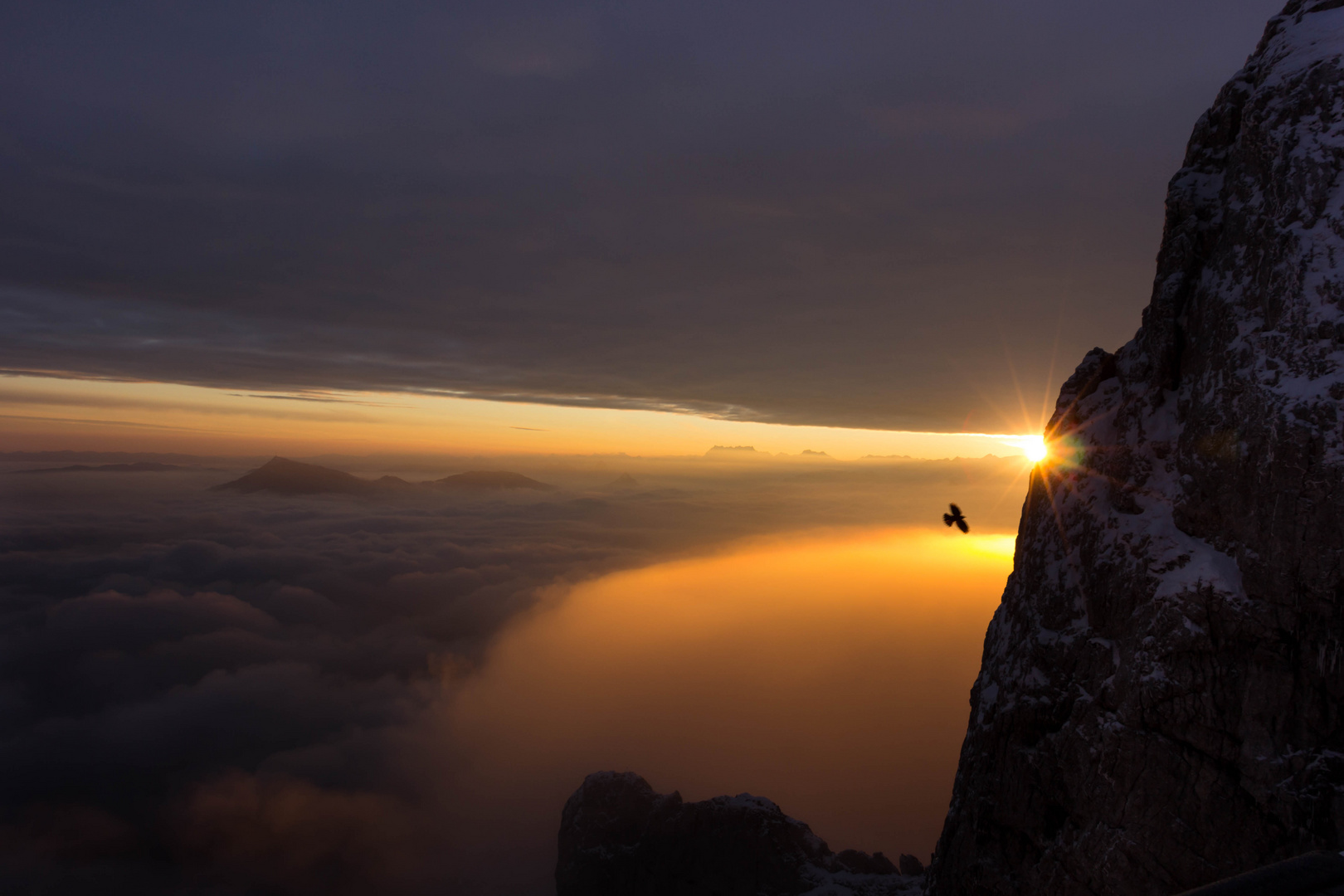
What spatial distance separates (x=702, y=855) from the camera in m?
80.1

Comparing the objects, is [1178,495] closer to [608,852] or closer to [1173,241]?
[1173,241]

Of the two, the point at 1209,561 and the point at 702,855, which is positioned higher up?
the point at 1209,561

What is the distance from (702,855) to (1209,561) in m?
79.2

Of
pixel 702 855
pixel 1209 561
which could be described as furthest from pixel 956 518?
pixel 702 855

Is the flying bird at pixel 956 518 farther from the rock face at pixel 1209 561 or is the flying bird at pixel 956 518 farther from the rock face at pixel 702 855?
the rock face at pixel 702 855

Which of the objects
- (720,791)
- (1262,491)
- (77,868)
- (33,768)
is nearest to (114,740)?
(33,768)

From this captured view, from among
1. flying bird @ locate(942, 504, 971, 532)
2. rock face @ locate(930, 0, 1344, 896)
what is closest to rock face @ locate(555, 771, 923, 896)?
rock face @ locate(930, 0, 1344, 896)

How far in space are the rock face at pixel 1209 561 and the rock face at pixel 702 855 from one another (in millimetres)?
53001

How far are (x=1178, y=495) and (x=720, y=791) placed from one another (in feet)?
685

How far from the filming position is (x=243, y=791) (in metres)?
179

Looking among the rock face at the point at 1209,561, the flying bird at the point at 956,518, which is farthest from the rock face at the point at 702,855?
the flying bird at the point at 956,518

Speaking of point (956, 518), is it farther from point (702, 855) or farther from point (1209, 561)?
point (702, 855)

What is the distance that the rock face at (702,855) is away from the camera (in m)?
75.8

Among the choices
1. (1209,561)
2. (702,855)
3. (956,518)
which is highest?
(956,518)
